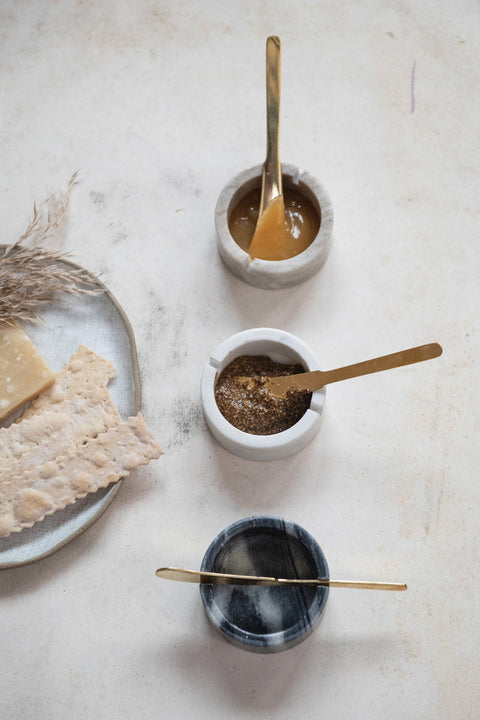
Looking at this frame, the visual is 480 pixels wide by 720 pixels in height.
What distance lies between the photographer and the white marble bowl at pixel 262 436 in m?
1.28

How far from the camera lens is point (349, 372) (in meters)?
1.24

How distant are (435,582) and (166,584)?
53cm

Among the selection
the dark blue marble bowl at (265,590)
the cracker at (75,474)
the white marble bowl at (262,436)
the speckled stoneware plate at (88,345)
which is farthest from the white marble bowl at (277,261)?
the dark blue marble bowl at (265,590)

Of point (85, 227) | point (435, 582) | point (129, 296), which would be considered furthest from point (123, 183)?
point (435, 582)

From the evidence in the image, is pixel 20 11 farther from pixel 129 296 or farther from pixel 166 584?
pixel 166 584

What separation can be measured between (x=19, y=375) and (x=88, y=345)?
0.15m

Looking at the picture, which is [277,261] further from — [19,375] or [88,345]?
[19,375]

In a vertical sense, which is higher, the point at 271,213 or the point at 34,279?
the point at 271,213

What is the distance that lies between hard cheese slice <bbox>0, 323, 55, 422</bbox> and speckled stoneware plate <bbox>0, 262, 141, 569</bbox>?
0.16 feet

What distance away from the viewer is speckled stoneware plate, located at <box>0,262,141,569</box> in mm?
1310

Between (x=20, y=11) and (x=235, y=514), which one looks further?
(x=20, y=11)

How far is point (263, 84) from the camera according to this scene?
162 centimetres

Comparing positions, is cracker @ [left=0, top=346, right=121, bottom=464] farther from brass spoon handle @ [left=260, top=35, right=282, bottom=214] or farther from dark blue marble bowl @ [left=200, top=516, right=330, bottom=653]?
brass spoon handle @ [left=260, top=35, right=282, bottom=214]

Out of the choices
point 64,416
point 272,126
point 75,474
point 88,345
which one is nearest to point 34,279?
point 88,345
